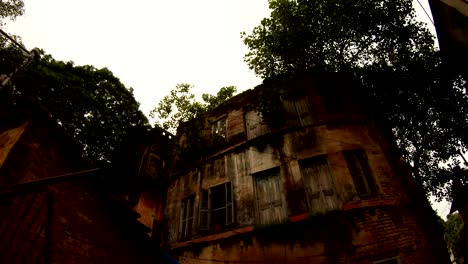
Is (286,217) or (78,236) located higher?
(286,217)

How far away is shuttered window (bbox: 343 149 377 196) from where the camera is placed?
9.23 metres

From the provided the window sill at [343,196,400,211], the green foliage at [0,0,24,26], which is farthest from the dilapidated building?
the green foliage at [0,0,24,26]

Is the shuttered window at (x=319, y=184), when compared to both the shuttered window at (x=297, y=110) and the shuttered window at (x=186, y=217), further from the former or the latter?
the shuttered window at (x=186, y=217)

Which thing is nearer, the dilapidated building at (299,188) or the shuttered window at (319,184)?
the dilapidated building at (299,188)

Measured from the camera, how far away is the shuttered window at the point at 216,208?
10.5m

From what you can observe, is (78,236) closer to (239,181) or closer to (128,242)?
(128,242)

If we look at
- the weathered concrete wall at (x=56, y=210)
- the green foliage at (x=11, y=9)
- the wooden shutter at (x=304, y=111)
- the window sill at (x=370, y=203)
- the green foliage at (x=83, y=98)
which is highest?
the green foliage at (x=11, y=9)

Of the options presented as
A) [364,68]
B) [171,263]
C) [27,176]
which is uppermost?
[364,68]

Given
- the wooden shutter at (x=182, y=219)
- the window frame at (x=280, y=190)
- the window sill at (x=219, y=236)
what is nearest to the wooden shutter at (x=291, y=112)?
the window frame at (x=280, y=190)

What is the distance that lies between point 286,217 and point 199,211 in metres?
3.72

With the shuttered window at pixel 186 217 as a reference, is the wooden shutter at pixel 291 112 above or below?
above

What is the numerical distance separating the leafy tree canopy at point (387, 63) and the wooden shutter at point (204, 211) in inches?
236

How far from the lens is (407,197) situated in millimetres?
9297

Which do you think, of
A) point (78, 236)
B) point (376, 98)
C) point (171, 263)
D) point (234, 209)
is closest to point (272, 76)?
point (376, 98)
